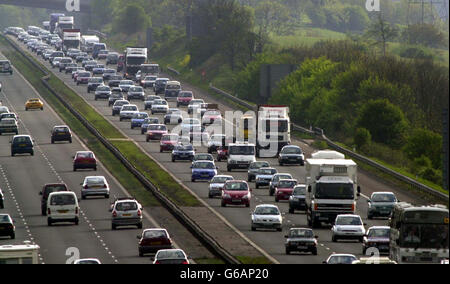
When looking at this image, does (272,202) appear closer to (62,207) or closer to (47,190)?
(47,190)

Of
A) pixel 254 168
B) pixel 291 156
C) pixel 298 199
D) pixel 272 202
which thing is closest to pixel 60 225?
pixel 298 199

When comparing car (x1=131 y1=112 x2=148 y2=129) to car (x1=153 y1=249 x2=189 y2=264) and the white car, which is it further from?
car (x1=153 y1=249 x2=189 y2=264)

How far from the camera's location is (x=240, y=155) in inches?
3255

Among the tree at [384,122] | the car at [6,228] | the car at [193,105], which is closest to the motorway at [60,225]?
the car at [6,228]

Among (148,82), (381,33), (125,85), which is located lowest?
(148,82)

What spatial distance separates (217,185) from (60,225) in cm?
1216

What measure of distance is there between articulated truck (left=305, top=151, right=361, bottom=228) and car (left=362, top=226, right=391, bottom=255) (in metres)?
7.25

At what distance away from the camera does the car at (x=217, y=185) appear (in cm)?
7069

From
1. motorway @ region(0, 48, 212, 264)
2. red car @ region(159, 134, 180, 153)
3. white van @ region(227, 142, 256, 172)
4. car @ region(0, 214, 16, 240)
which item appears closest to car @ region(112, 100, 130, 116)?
motorway @ region(0, 48, 212, 264)

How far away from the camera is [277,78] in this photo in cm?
12469

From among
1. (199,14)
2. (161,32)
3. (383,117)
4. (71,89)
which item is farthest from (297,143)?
(161,32)

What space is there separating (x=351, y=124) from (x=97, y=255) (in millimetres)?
56989

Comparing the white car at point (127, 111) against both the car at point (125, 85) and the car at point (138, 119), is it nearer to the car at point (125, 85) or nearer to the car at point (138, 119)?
the car at point (138, 119)

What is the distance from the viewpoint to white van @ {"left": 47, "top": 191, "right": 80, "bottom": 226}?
197 ft
